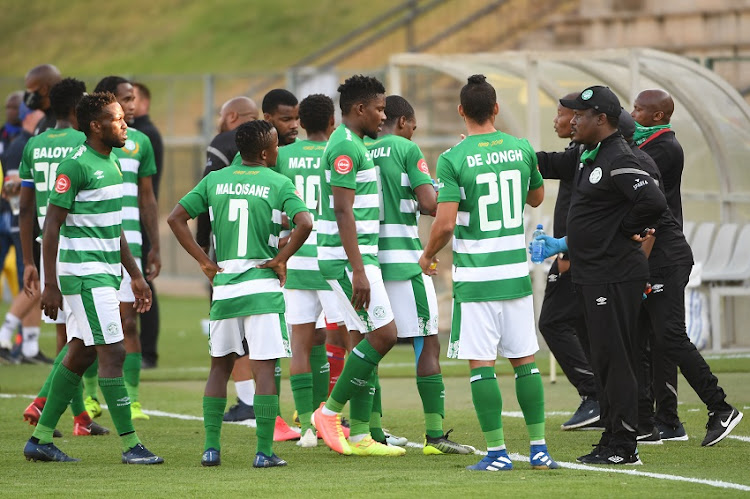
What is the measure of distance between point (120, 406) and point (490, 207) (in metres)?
2.55

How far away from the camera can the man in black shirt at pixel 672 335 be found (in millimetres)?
8867

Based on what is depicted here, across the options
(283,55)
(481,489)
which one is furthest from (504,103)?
(283,55)

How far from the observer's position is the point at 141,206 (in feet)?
34.0

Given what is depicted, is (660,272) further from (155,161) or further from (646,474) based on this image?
(155,161)

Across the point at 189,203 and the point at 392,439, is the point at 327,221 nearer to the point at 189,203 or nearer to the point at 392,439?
the point at 189,203

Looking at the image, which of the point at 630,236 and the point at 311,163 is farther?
the point at 311,163

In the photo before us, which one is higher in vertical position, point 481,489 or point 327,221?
point 327,221

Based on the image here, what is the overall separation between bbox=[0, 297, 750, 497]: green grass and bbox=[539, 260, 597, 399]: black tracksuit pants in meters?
0.42

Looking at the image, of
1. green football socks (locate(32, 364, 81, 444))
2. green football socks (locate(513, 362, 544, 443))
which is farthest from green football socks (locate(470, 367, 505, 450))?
green football socks (locate(32, 364, 81, 444))

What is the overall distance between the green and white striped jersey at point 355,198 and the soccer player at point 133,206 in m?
2.11

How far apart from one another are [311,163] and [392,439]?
1935 mm

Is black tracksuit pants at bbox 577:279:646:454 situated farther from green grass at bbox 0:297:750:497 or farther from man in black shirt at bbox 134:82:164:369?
man in black shirt at bbox 134:82:164:369

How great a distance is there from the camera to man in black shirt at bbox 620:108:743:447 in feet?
29.1

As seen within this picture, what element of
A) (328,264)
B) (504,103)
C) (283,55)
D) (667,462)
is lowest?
(667,462)
